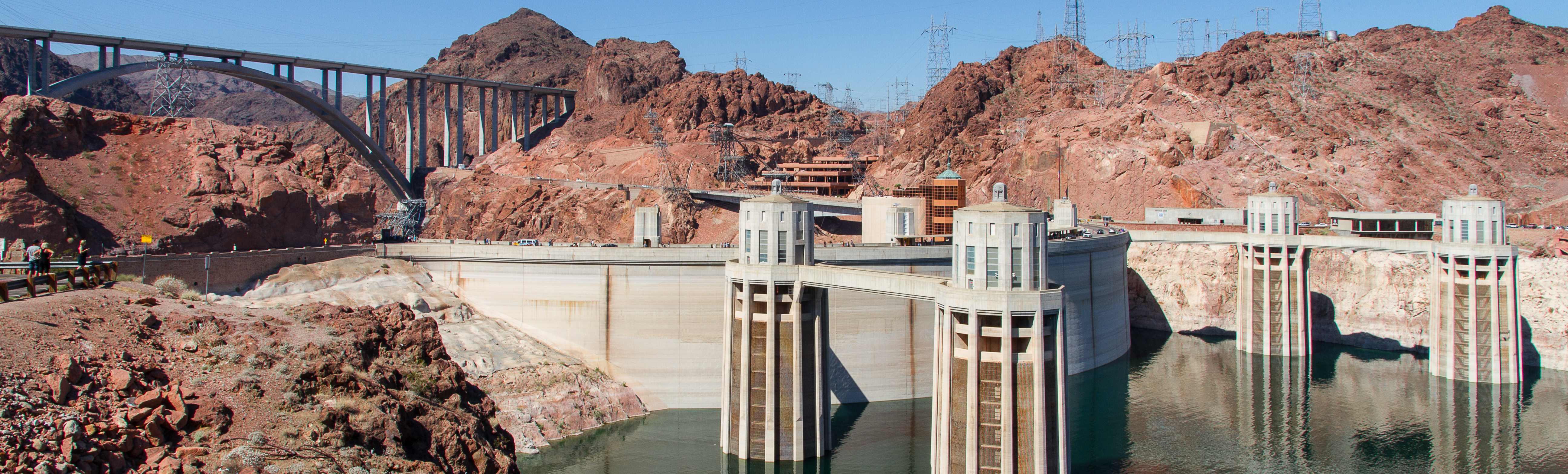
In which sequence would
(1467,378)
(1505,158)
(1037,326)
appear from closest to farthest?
(1037,326) → (1467,378) → (1505,158)

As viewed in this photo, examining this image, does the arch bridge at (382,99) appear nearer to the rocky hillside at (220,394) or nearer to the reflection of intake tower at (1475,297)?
the rocky hillside at (220,394)

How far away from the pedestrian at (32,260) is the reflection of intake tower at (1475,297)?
69.8 metres

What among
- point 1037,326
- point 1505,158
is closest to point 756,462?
point 1037,326

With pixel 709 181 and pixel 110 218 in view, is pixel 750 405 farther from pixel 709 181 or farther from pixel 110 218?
pixel 709 181

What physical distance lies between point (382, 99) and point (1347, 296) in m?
101

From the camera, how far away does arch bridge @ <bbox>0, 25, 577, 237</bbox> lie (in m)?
81.6

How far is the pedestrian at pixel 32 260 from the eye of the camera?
2833cm

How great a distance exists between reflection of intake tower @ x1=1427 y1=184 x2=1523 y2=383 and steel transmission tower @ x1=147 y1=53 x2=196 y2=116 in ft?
243

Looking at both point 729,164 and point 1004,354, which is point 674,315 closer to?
point 1004,354

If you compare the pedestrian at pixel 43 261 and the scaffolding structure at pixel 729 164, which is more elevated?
the scaffolding structure at pixel 729 164

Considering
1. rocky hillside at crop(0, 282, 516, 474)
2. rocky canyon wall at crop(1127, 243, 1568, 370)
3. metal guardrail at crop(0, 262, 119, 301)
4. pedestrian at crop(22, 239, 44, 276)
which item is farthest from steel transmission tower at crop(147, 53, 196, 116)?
rocky canyon wall at crop(1127, 243, 1568, 370)

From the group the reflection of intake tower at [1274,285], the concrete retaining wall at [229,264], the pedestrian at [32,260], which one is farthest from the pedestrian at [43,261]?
the reflection of intake tower at [1274,285]

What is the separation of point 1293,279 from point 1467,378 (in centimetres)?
1346

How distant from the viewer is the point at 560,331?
57062 millimetres
